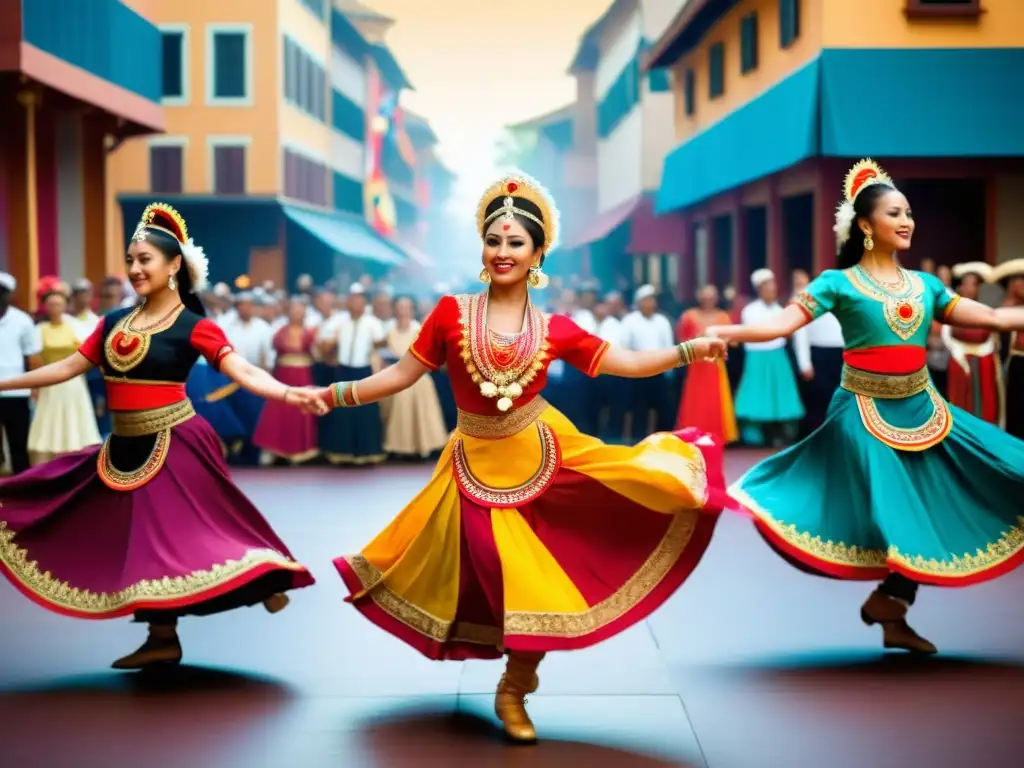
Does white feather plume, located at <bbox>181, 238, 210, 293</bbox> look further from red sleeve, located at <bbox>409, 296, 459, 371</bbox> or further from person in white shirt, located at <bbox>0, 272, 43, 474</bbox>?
person in white shirt, located at <bbox>0, 272, 43, 474</bbox>

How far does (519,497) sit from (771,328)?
165 centimetres

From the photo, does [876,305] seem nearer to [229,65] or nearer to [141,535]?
[141,535]

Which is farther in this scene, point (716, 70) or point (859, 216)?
point (716, 70)

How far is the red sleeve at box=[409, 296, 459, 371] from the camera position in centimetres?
616

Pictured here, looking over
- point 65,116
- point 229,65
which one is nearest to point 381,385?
point 65,116

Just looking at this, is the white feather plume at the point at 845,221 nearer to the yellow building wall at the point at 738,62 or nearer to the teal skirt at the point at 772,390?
the teal skirt at the point at 772,390

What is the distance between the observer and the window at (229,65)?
36.3 meters

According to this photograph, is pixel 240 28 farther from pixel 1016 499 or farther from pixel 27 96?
pixel 1016 499

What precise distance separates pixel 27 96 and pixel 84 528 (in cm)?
1284

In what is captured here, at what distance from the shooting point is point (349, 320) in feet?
56.6

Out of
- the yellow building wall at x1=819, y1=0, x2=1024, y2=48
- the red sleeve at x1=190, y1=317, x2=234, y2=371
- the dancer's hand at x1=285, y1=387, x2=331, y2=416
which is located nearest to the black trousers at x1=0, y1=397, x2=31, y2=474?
Answer: the red sleeve at x1=190, y1=317, x2=234, y2=371

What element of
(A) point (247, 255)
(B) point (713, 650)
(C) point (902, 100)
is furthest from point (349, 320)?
(A) point (247, 255)

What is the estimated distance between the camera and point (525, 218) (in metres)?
6.15

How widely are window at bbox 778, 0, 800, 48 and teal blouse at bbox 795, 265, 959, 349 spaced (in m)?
13.3
